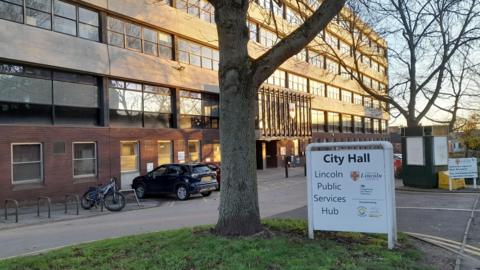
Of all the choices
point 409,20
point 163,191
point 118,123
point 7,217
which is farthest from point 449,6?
point 7,217

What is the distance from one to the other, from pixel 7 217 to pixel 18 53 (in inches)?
271

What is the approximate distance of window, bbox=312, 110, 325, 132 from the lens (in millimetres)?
53388

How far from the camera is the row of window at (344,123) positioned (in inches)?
2165

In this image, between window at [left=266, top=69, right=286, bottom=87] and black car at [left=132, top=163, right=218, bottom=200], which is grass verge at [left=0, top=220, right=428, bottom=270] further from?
window at [left=266, top=69, right=286, bottom=87]

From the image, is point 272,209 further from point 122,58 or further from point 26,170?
point 122,58

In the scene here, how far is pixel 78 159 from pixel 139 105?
18.2 ft

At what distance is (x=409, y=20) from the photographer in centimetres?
2545

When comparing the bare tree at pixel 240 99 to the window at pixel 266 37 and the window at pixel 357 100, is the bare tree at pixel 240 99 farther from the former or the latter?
the window at pixel 357 100

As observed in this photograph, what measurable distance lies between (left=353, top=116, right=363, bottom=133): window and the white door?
151 ft

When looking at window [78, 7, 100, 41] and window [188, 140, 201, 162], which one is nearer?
window [78, 7, 100, 41]

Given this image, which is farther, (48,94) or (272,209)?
(48,94)

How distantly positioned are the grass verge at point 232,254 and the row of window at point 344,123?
45896mm

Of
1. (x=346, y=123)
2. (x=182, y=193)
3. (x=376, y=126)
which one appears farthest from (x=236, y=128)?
(x=376, y=126)

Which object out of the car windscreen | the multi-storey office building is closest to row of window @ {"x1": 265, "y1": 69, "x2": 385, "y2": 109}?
the multi-storey office building
